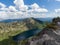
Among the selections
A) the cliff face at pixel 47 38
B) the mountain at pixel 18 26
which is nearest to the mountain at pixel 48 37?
the cliff face at pixel 47 38

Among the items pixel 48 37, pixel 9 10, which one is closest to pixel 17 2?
pixel 9 10

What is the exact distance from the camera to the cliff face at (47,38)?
17.3 feet

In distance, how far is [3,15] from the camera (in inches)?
211

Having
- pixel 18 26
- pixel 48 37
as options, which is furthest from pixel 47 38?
pixel 18 26

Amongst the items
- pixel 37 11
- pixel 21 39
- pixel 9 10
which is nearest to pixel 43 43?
pixel 21 39

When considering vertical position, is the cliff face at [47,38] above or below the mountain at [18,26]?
below

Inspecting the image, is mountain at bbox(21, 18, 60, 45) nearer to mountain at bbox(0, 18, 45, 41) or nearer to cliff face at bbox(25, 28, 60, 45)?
cliff face at bbox(25, 28, 60, 45)

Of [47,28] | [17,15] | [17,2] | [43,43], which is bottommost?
[43,43]

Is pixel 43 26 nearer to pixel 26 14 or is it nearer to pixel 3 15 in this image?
pixel 26 14

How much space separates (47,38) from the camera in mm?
5316

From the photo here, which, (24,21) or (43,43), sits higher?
(24,21)

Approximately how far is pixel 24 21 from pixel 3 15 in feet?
2.21

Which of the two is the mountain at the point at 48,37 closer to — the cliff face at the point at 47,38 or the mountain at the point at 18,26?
the cliff face at the point at 47,38

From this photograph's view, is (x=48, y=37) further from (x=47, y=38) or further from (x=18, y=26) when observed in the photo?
(x=18, y=26)
